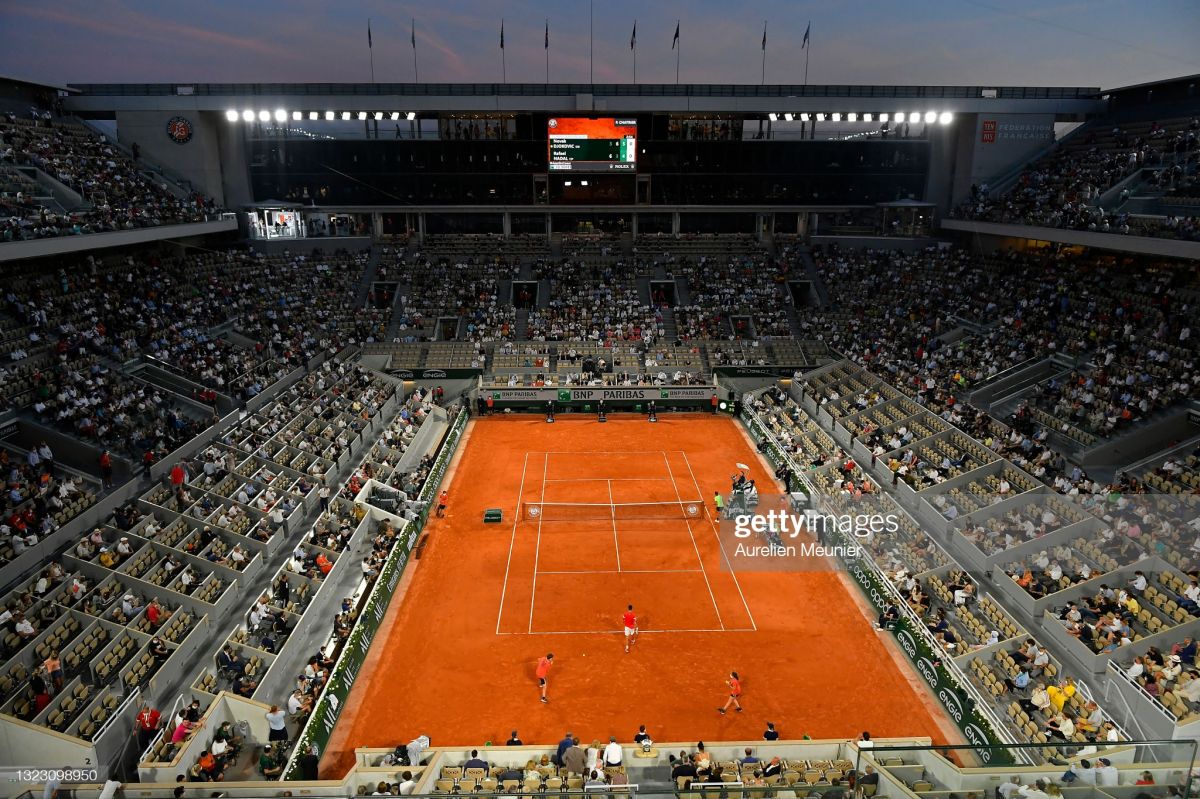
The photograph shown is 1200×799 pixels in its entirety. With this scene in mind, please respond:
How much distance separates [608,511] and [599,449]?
24.2 ft

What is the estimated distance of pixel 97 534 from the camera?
20641mm

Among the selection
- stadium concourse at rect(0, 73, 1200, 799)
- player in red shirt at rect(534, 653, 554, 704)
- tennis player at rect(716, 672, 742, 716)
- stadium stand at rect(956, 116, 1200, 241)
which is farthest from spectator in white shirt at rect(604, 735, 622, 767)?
stadium stand at rect(956, 116, 1200, 241)

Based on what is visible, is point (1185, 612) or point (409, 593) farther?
point (409, 593)

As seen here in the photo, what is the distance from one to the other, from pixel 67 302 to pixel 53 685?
23228mm

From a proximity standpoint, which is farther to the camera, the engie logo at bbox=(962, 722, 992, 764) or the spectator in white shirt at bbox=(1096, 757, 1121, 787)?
the engie logo at bbox=(962, 722, 992, 764)

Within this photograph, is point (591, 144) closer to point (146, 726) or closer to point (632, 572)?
point (632, 572)

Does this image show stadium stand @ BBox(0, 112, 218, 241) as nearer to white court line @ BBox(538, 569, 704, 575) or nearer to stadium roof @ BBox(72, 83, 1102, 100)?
stadium roof @ BBox(72, 83, 1102, 100)

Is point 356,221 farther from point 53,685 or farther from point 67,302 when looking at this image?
point 53,685

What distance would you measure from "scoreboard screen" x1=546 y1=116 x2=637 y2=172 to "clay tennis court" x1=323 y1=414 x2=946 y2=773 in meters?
28.9

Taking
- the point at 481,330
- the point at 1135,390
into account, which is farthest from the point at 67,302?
the point at 1135,390

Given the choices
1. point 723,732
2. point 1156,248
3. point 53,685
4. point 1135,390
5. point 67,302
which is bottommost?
point 723,732

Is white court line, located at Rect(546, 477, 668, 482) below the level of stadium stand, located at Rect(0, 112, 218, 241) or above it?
below

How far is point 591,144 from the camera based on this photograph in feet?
168

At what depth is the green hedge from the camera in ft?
49.5
